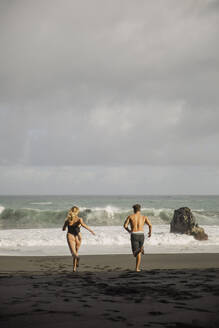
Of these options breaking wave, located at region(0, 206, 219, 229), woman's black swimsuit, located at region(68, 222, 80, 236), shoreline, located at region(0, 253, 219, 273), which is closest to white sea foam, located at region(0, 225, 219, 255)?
shoreline, located at region(0, 253, 219, 273)

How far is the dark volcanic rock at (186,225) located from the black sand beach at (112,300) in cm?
1161

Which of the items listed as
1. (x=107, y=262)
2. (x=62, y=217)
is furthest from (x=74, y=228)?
(x=62, y=217)

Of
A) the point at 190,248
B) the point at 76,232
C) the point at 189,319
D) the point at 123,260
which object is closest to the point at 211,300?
the point at 189,319

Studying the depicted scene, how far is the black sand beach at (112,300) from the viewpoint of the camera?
550 centimetres

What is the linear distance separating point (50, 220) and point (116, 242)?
24841 mm

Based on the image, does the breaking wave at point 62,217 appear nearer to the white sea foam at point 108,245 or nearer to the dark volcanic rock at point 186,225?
the dark volcanic rock at point 186,225

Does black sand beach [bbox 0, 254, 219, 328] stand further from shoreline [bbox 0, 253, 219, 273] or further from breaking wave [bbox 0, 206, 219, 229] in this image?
breaking wave [bbox 0, 206, 219, 229]

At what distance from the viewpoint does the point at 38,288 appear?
7.86m

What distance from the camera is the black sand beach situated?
18.0ft

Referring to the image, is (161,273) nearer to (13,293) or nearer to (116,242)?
(13,293)

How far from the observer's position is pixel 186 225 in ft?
72.8

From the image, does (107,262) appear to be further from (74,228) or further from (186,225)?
(186,225)

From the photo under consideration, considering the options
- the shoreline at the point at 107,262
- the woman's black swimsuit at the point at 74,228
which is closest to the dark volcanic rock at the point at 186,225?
the shoreline at the point at 107,262

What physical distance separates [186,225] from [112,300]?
15934 millimetres
